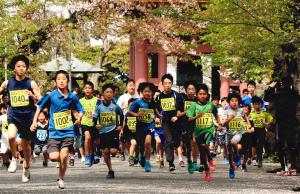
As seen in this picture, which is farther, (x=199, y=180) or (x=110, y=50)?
(x=110, y=50)

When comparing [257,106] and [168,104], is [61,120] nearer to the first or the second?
[168,104]

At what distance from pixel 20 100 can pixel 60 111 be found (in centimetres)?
137

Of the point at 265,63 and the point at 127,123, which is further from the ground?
the point at 265,63

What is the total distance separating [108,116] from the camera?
1717 centimetres

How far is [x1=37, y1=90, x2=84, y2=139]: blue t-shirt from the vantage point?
13.3 meters

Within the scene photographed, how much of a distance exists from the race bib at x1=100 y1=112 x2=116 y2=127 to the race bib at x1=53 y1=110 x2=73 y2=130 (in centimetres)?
351

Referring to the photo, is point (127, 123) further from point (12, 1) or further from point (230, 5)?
point (12, 1)

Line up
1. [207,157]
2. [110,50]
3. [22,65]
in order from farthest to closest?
1. [110,50]
2. [207,157]
3. [22,65]

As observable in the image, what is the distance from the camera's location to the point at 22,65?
1431 cm

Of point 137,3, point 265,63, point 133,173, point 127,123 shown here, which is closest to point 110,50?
point 137,3

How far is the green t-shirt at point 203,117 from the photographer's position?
16422 millimetres

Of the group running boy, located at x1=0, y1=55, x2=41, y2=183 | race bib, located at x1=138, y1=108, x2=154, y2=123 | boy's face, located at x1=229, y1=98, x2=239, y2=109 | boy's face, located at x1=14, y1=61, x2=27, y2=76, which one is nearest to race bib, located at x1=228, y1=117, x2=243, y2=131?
boy's face, located at x1=229, y1=98, x2=239, y2=109

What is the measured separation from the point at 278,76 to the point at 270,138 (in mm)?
1430

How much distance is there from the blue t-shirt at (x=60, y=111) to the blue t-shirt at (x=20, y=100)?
Result: 1.06 m
